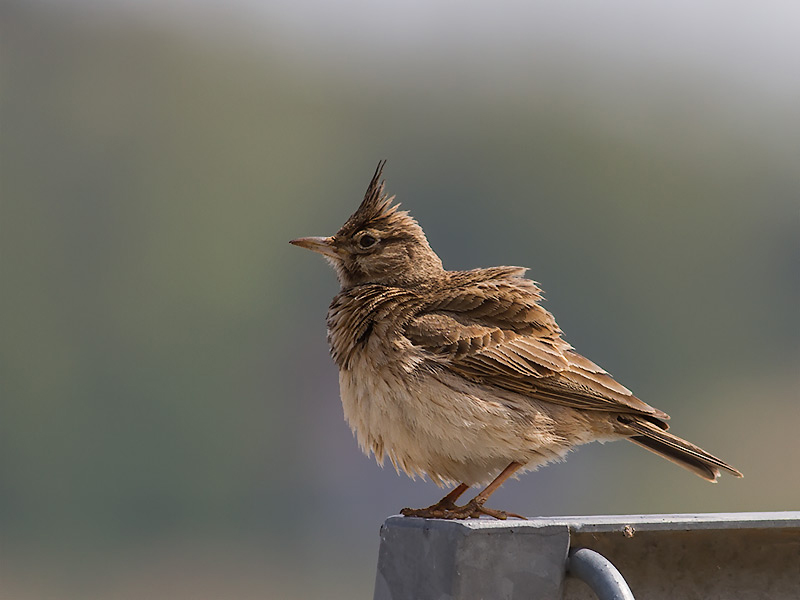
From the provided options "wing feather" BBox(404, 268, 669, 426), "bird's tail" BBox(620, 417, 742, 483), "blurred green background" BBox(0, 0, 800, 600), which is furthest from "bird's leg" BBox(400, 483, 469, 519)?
"blurred green background" BBox(0, 0, 800, 600)

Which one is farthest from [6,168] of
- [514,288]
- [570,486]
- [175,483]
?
[514,288]

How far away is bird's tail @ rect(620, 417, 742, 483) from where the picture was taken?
19.6 ft

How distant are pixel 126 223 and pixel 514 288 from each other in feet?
442

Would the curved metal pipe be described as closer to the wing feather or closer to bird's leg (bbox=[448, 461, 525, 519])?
bird's leg (bbox=[448, 461, 525, 519])

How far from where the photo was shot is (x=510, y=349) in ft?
20.5

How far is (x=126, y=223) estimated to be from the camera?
137875mm

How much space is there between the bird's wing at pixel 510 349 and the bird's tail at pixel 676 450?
0.25 feet

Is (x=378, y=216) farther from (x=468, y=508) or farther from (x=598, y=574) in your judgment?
(x=598, y=574)

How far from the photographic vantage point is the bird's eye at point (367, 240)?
7277 mm

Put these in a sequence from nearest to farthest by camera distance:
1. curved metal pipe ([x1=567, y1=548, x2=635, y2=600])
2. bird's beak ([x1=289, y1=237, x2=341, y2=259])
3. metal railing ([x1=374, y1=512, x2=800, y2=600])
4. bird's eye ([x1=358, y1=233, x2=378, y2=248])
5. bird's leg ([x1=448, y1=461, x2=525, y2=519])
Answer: curved metal pipe ([x1=567, y1=548, x2=635, y2=600]) < metal railing ([x1=374, y1=512, x2=800, y2=600]) < bird's leg ([x1=448, y1=461, x2=525, y2=519]) < bird's beak ([x1=289, y1=237, x2=341, y2=259]) < bird's eye ([x1=358, y1=233, x2=378, y2=248])

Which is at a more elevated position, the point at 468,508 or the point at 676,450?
the point at 676,450

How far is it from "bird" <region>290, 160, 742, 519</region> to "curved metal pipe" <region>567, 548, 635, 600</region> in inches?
62.1

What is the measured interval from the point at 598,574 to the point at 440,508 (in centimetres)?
201

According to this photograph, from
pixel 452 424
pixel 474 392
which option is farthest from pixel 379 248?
pixel 452 424
